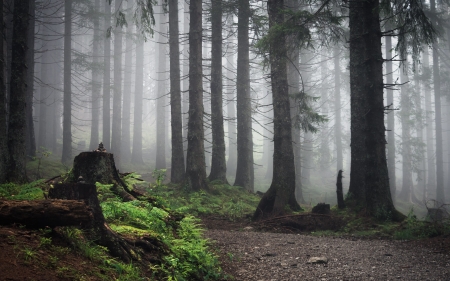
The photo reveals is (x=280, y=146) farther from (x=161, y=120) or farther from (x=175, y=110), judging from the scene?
(x=161, y=120)

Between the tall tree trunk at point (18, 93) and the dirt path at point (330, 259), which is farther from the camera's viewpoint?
the tall tree trunk at point (18, 93)

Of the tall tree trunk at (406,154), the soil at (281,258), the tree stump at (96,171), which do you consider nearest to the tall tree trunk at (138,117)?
the tall tree trunk at (406,154)

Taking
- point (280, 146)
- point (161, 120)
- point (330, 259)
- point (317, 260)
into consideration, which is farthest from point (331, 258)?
point (161, 120)

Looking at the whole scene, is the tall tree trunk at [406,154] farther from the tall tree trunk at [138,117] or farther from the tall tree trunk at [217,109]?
the tall tree trunk at [138,117]

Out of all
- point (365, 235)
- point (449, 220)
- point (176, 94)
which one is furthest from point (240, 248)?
point (176, 94)

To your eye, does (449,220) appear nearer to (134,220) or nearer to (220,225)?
(220,225)

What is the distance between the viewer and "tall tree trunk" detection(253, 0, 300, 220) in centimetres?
1063

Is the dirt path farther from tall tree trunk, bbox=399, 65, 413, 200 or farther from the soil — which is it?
tall tree trunk, bbox=399, 65, 413, 200

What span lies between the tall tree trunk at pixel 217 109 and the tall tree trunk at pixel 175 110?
58.6 inches

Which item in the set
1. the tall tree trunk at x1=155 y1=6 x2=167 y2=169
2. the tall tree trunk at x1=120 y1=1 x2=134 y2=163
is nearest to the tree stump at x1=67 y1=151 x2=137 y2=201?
the tall tree trunk at x1=155 y1=6 x2=167 y2=169

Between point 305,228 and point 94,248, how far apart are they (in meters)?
6.90

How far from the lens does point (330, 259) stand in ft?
20.1

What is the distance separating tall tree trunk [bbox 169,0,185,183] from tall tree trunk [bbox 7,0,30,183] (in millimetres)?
6694

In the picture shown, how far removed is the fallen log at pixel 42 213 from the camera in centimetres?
353
